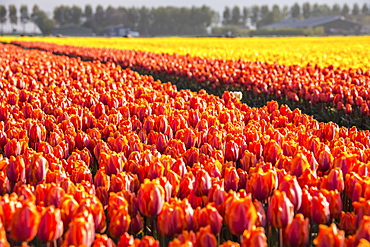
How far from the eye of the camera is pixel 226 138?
166 inches

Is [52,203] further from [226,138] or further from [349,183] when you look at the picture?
[226,138]

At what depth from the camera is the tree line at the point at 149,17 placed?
507 feet

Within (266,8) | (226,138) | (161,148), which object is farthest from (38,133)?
(266,8)

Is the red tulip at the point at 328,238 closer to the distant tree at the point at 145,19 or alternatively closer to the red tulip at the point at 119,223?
the red tulip at the point at 119,223

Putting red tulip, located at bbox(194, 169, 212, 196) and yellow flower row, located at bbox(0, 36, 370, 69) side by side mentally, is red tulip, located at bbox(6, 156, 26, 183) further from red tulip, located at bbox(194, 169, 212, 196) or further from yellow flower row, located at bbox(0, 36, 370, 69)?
yellow flower row, located at bbox(0, 36, 370, 69)

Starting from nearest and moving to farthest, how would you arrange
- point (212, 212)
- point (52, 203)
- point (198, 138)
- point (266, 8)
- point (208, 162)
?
point (212, 212), point (52, 203), point (208, 162), point (198, 138), point (266, 8)

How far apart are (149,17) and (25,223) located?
166 metres

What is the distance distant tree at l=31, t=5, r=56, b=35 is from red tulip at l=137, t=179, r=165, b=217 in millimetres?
149181

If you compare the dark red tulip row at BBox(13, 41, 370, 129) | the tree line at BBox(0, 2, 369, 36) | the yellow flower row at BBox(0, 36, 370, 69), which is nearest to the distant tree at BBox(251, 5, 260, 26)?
the tree line at BBox(0, 2, 369, 36)

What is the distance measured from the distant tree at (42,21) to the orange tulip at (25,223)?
149364 mm

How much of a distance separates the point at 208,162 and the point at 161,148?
2.60 feet

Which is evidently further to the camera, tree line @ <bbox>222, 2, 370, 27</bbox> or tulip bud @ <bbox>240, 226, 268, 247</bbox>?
tree line @ <bbox>222, 2, 370, 27</bbox>

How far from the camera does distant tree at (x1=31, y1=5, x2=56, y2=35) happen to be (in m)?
146

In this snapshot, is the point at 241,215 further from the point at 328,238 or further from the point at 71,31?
the point at 71,31
